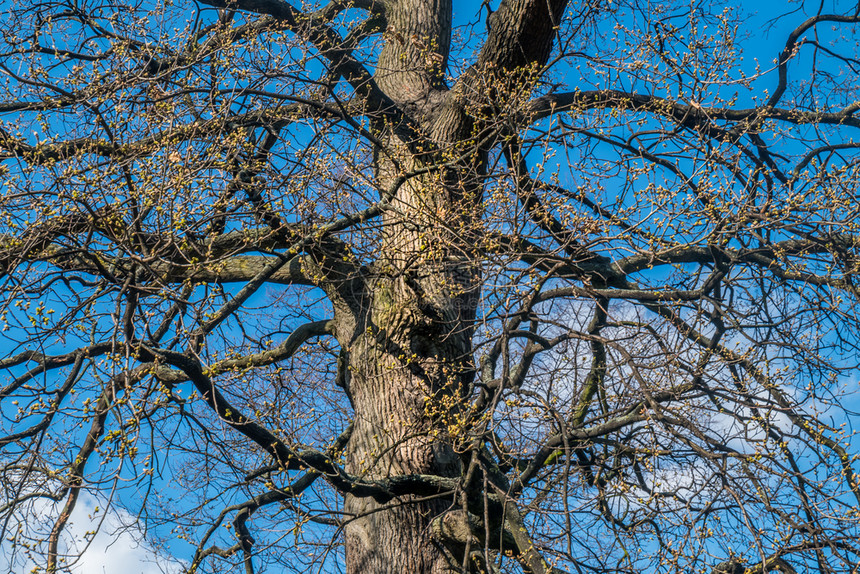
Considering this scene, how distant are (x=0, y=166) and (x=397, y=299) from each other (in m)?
2.77

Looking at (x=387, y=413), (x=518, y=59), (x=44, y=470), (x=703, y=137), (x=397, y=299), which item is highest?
(x=518, y=59)

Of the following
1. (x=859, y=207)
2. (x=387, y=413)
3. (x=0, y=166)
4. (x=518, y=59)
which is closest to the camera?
(x=0, y=166)

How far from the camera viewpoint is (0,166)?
379cm

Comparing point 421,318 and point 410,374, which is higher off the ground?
point 421,318

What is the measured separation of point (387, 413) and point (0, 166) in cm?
290

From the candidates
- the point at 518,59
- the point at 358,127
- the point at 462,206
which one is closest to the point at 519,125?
the point at 462,206

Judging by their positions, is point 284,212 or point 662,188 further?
point 284,212

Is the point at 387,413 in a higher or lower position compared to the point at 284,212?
lower

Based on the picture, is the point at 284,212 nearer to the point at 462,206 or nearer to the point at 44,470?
the point at 462,206

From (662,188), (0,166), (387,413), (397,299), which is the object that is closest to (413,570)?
(387,413)

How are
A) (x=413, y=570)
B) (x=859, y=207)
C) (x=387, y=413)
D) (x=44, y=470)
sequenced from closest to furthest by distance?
(x=44, y=470), (x=859, y=207), (x=413, y=570), (x=387, y=413)

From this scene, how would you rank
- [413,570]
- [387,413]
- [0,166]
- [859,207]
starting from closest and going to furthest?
[0,166], [859,207], [413,570], [387,413]

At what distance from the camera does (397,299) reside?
5527mm

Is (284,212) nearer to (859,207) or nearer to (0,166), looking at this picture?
(0,166)
